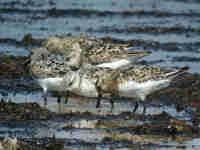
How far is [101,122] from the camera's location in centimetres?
1168

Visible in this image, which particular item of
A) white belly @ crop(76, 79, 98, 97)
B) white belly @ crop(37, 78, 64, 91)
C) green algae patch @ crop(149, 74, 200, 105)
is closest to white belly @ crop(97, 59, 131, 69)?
green algae patch @ crop(149, 74, 200, 105)

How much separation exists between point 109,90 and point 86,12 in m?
15.9

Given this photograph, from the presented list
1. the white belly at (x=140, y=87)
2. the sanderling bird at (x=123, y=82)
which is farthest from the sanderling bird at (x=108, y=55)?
the white belly at (x=140, y=87)

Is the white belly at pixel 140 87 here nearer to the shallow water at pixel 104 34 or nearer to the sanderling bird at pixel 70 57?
the shallow water at pixel 104 34

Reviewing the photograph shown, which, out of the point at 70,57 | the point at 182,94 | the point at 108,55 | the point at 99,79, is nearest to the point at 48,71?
the point at 99,79

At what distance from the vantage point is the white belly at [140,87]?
1317cm

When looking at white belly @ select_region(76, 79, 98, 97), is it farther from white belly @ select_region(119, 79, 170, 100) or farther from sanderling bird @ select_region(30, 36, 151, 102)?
white belly @ select_region(119, 79, 170, 100)

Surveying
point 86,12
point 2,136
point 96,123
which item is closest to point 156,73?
point 96,123

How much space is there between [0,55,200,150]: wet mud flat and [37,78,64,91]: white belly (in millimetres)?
339

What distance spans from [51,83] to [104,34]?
10975 mm

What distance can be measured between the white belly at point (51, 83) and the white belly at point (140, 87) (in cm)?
113

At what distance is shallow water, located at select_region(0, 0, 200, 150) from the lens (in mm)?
10664

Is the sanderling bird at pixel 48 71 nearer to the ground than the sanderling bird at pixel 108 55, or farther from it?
farther from it

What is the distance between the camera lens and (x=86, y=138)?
1045cm
